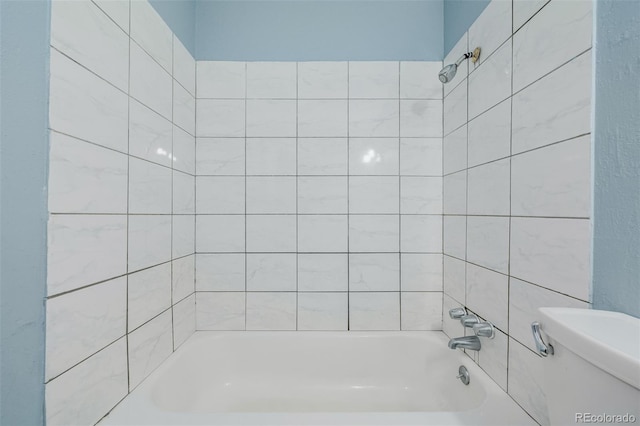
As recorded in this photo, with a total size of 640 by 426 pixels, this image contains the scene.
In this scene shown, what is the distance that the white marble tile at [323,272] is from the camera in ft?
5.23

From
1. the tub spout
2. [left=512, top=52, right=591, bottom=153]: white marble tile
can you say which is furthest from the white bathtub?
[left=512, top=52, right=591, bottom=153]: white marble tile

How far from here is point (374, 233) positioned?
1.59 metres

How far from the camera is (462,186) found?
1.37 meters

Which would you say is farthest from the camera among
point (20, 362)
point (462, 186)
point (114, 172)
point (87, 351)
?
point (462, 186)

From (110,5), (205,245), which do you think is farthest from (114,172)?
(205,245)

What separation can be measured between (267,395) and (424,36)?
2.04 metres

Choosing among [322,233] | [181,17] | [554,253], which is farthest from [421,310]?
[181,17]

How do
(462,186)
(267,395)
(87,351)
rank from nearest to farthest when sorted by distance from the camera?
1. (87,351)
2. (462,186)
3. (267,395)

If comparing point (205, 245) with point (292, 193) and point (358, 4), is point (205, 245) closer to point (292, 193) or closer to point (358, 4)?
point (292, 193)

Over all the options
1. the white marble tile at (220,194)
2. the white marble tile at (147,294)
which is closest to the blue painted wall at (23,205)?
the white marble tile at (147,294)

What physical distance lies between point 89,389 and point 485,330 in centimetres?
129

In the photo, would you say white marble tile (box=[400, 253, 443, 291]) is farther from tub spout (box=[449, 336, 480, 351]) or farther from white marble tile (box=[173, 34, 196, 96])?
white marble tile (box=[173, 34, 196, 96])

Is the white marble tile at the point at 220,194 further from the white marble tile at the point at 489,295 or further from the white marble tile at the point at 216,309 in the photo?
the white marble tile at the point at 489,295

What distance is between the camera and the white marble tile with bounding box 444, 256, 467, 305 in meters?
1.35
